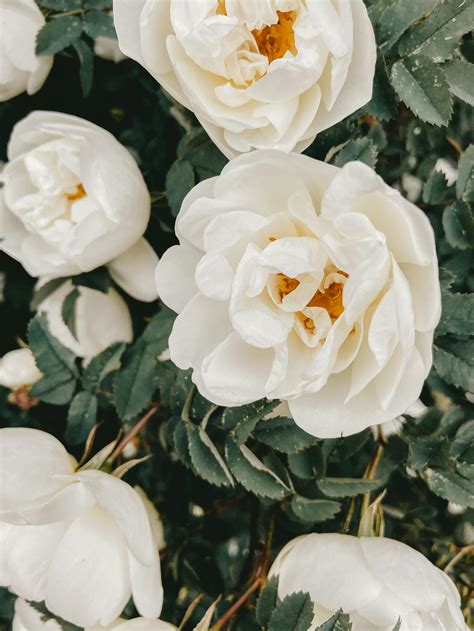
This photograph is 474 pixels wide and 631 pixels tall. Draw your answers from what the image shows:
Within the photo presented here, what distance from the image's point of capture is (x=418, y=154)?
1.93 feet

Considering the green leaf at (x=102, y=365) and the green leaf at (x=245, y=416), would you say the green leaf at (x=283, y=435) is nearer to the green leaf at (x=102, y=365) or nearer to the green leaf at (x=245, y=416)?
the green leaf at (x=245, y=416)

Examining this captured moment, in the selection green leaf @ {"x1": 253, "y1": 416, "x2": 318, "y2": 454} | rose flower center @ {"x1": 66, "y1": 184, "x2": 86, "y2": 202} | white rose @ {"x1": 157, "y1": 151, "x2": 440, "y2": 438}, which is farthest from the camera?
rose flower center @ {"x1": 66, "y1": 184, "x2": 86, "y2": 202}

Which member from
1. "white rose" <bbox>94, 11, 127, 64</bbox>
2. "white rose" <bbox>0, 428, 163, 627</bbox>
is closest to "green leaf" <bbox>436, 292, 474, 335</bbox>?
"white rose" <bbox>0, 428, 163, 627</bbox>

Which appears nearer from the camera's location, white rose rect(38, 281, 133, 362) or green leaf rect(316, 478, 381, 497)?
green leaf rect(316, 478, 381, 497)

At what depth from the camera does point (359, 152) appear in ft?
1.46

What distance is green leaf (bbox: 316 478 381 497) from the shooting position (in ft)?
1.62

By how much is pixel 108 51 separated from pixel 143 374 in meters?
0.26

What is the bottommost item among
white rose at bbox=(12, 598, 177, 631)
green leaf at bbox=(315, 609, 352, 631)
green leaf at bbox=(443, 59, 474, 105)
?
white rose at bbox=(12, 598, 177, 631)

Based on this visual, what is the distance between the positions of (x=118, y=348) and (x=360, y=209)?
0.24 meters

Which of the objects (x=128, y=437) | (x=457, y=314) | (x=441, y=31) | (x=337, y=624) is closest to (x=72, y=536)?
(x=128, y=437)

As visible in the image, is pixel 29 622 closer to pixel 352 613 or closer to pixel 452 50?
pixel 352 613

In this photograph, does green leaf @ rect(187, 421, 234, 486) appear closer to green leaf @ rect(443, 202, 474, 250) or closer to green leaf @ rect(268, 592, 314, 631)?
green leaf @ rect(268, 592, 314, 631)

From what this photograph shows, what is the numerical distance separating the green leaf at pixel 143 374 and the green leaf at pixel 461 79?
23 cm

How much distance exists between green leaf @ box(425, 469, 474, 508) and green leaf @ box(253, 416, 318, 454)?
9 centimetres
